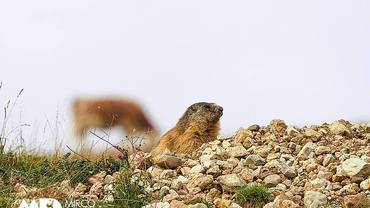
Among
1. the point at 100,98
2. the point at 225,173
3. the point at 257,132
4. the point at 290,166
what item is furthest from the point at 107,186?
the point at 100,98

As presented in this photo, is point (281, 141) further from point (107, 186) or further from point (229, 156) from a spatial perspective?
point (107, 186)

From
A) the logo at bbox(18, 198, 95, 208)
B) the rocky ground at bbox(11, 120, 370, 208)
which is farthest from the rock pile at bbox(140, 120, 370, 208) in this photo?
the logo at bbox(18, 198, 95, 208)

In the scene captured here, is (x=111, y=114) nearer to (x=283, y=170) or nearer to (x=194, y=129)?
(x=194, y=129)

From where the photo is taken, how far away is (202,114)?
11.9m

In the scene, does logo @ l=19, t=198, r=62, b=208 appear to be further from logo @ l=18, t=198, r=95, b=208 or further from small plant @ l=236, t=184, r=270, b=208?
small plant @ l=236, t=184, r=270, b=208

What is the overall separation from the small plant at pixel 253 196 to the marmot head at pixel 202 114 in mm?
3990

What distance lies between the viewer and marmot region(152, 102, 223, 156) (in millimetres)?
11648

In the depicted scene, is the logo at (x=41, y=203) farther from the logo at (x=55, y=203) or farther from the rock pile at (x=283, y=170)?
the rock pile at (x=283, y=170)

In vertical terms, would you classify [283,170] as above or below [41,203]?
above

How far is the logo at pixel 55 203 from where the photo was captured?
25.4ft

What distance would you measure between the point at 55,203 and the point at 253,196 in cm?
170

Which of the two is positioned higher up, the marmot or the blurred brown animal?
the marmot

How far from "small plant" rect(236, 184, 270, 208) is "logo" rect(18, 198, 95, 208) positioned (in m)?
1.27

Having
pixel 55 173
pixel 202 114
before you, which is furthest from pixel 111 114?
pixel 55 173
